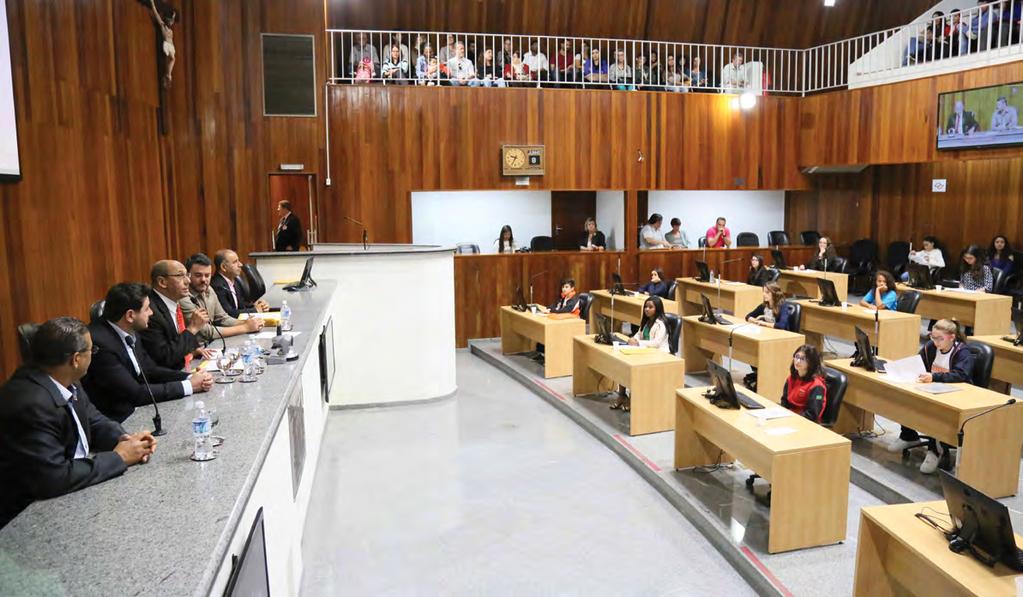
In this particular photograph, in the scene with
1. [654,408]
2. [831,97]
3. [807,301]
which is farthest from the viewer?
[831,97]

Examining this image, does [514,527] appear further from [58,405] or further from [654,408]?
[58,405]

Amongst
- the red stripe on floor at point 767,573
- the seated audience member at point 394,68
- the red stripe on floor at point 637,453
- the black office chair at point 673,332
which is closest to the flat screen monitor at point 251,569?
the red stripe on floor at point 767,573

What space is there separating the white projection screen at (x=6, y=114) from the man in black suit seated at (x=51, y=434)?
8.12 feet

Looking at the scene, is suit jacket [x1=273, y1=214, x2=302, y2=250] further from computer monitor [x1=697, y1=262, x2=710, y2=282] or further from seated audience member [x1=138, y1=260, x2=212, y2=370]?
computer monitor [x1=697, y1=262, x2=710, y2=282]

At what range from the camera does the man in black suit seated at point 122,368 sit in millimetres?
3148

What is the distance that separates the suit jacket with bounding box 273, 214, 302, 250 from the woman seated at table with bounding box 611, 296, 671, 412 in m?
4.09

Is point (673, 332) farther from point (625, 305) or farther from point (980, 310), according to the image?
point (980, 310)

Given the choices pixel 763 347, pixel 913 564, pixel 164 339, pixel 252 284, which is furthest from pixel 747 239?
pixel 164 339

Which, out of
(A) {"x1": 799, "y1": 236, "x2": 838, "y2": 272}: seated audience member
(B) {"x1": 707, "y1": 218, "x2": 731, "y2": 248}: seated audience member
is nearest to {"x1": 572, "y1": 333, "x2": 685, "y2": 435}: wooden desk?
(A) {"x1": 799, "y1": 236, "x2": 838, "y2": 272}: seated audience member

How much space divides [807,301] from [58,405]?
8494mm

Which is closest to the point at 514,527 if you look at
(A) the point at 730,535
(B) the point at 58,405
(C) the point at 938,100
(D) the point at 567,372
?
(A) the point at 730,535

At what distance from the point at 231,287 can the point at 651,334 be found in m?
3.68

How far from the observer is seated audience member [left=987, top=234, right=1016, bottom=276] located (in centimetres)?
1090

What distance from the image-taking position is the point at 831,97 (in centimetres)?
1250
